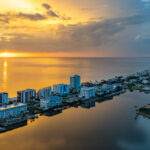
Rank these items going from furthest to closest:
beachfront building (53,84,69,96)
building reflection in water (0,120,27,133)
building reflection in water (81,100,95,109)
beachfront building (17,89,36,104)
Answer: beachfront building (53,84,69,96) → building reflection in water (81,100,95,109) → beachfront building (17,89,36,104) → building reflection in water (0,120,27,133)

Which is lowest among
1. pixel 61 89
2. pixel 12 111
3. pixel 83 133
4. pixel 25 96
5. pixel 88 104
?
pixel 83 133

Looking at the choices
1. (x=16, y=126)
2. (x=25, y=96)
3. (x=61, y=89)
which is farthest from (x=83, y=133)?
(x=61, y=89)

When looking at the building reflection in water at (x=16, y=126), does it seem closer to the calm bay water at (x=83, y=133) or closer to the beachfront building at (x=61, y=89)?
the calm bay water at (x=83, y=133)

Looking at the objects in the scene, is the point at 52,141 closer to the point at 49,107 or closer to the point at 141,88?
the point at 49,107

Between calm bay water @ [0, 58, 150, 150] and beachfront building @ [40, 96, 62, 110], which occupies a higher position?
beachfront building @ [40, 96, 62, 110]

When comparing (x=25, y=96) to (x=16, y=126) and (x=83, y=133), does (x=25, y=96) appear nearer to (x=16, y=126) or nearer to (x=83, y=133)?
(x=16, y=126)

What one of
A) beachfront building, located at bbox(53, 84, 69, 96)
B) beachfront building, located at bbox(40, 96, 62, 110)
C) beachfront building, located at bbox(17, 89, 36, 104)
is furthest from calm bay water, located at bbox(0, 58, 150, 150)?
beachfront building, located at bbox(53, 84, 69, 96)

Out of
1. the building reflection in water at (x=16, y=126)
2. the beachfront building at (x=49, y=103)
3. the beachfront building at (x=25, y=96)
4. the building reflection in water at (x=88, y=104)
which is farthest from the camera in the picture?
the building reflection in water at (x=88, y=104)

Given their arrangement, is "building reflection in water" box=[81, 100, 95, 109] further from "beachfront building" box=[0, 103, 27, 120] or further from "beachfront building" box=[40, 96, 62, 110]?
"beachfront building" box=[0, 103, 27, 120]

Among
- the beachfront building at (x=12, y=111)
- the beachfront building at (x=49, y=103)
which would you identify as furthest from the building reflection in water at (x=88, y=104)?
the beachfront building at (x=12, y=111)

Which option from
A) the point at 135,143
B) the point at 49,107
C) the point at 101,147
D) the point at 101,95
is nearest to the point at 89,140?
the point at 101,147

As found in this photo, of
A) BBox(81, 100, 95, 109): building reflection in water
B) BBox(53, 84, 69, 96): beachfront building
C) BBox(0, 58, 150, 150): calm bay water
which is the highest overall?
BBox(53, 84, 69, 96): beachfront building
